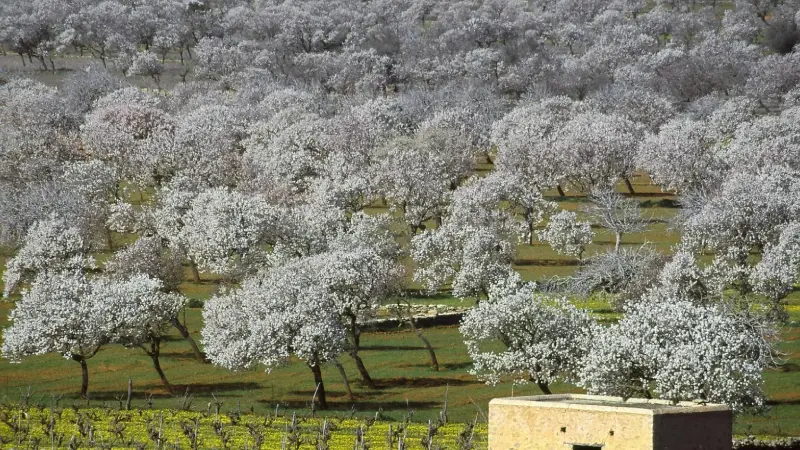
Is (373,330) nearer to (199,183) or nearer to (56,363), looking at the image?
(56,363)

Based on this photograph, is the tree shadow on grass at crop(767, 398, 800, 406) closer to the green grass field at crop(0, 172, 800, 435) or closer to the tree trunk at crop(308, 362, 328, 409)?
the green grass field at crop(0, 172, 800, 435)

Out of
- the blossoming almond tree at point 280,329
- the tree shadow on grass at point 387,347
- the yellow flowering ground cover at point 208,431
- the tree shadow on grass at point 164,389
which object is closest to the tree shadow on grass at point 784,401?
the yellow flowering ground cover at point 208,431

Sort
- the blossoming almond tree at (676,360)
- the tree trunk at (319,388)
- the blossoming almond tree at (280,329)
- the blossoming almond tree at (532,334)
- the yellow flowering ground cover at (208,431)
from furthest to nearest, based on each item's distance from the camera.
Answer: the blossoming almond tree at (280,329), the tree trunk at (319,388), the blossoming almond tree at (532,334), the blossoming almond tree at (676,360), the yellow flowering ground cover at (208,431)

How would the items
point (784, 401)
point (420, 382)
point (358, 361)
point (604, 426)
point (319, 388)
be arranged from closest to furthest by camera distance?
point (604, 426) → point (784, 401) → point (319, 388) → point (358, 361) → point (420, 382)

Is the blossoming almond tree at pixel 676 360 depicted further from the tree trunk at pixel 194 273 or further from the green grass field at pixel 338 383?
the tree trunk at pixel 194 273

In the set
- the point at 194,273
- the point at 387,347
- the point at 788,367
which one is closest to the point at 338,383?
the point at 387,347

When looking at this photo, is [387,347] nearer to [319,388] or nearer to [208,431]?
[319,388]
